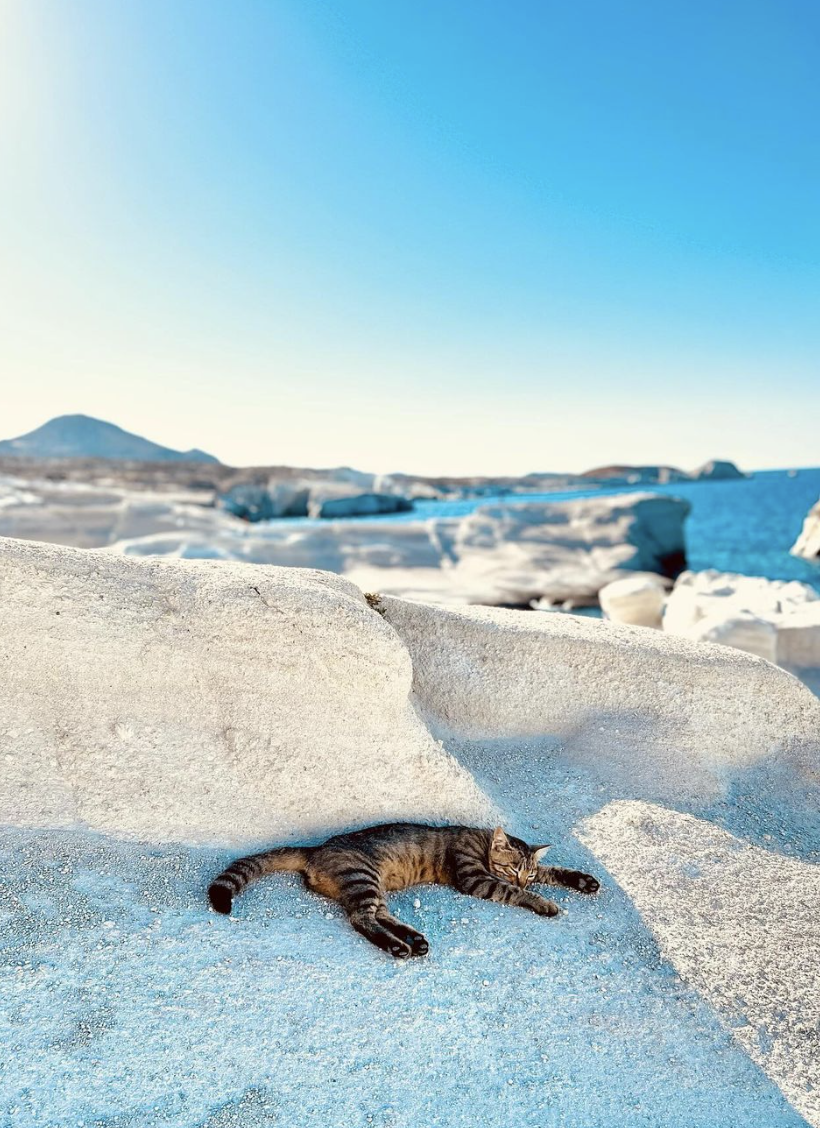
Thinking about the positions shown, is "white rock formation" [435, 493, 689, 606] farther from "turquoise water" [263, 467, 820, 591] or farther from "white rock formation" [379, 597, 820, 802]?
"white rock formation" [379, 597, 820, 802]

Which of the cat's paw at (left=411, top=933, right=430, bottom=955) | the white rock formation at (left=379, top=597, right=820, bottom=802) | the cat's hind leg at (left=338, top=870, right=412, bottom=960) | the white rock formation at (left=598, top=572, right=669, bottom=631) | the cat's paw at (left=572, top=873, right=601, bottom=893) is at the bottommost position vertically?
the white rock formation at (left=598, top=572, right=669, bottom=631)

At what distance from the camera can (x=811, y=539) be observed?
39250 mm

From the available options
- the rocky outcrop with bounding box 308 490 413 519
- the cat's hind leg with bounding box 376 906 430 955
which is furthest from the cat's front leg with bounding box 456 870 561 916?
the rocky outcrop with bounding box 308 490 413 519

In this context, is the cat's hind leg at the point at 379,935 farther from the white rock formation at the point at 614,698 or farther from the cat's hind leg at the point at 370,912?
the white rock formation at the point at 614,698

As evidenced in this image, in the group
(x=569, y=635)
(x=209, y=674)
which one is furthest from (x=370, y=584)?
(x=209, y=674)

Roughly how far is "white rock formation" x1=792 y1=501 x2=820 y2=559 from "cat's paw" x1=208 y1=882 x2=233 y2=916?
41145 mm

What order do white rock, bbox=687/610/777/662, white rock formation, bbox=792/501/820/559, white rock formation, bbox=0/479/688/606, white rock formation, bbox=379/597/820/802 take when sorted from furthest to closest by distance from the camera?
white rock formation, bbox=792/501/820/559, white rock formation, bbox=0/479/688/606, white rock, bbox=687/610/777/662, white rock formation, bbox=379/597/820/802

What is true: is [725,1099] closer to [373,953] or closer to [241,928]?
[373,953]

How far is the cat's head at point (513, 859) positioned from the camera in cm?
417

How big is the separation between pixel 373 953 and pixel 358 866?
0.47 meters

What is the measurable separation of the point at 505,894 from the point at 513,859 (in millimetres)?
201

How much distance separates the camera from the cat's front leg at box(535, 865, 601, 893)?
4277mm

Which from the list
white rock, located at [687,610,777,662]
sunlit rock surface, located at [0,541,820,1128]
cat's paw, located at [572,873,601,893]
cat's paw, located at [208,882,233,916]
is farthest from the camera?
white rock, located at [687,610,777,662]

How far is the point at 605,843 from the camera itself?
15.7 ft
